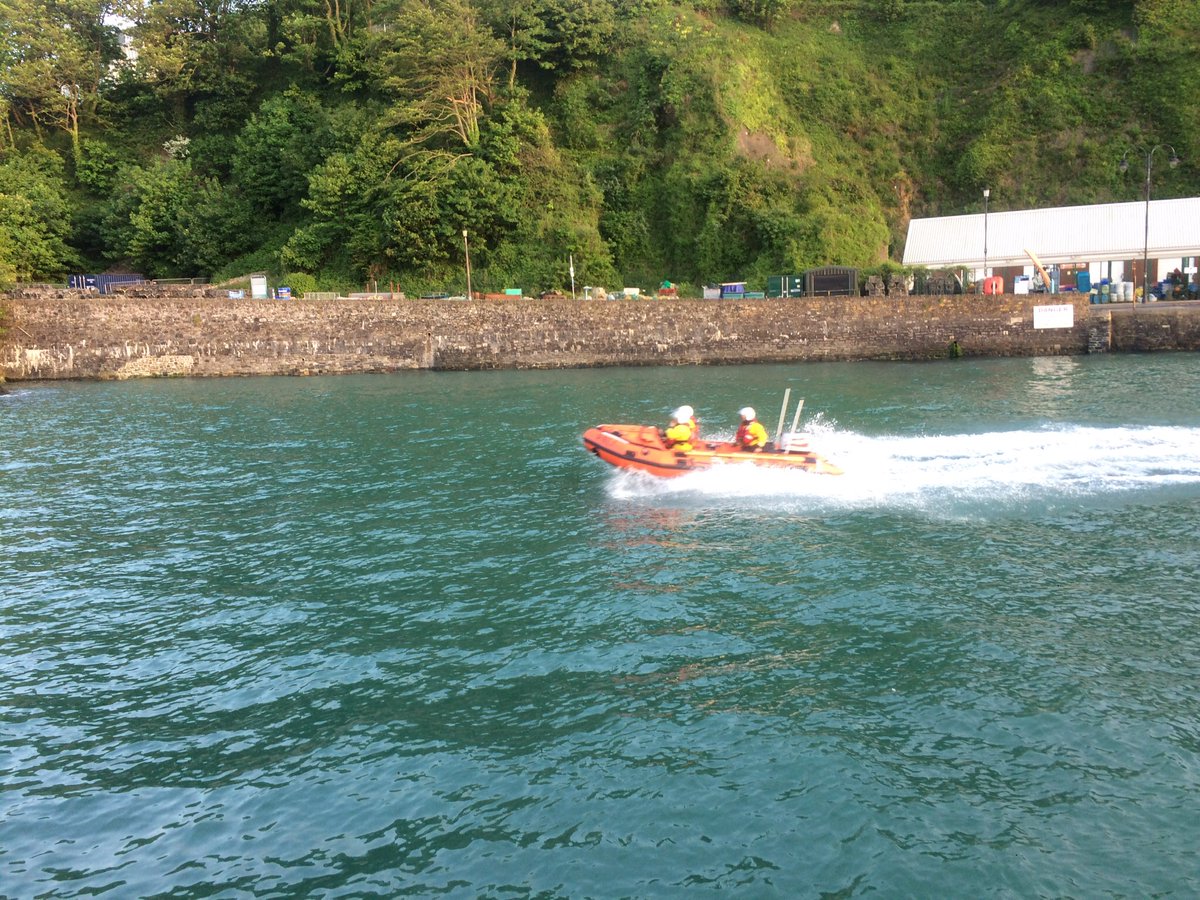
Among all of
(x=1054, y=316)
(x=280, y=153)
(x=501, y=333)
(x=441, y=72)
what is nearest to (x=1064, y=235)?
(x=1054, y=316)

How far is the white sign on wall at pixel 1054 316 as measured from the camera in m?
40.1

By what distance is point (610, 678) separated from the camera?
950cm

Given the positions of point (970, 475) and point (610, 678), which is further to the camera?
point (970, 475)

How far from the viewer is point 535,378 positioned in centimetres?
3788

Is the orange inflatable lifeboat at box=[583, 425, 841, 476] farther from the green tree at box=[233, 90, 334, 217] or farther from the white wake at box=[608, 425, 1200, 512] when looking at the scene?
the green tree at box=[233, 90, 334, 217]

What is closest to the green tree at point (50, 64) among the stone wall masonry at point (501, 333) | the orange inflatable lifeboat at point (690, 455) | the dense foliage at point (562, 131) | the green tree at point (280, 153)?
the dense foliage at point (562, 131)

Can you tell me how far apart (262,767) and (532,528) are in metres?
7.70

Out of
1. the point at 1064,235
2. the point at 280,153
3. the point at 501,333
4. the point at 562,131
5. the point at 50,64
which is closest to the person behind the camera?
the point at 501,333

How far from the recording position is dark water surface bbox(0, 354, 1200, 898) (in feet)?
21.9

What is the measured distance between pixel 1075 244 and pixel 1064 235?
3.01ft

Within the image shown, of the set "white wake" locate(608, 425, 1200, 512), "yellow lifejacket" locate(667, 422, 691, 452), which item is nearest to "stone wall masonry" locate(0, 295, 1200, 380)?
"white wake" locate(608, 425, 1200, 512)

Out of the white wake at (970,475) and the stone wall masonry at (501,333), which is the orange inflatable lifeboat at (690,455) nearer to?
the white wake at (970,475)

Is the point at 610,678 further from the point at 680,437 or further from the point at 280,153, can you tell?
the point at 280,153

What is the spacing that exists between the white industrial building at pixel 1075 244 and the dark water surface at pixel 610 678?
29.7 meters
